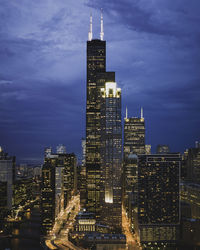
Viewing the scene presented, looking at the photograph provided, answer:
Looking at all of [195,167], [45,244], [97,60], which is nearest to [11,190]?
[45,244]

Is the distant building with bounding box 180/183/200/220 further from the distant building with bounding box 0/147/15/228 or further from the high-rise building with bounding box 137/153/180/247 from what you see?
the distant building with bounding box 0/147/15/228

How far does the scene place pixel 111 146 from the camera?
383 feet

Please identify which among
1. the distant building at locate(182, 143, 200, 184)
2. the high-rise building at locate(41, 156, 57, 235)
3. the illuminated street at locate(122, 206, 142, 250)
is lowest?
the illuminated street at locate(122, 206, 142, 250)

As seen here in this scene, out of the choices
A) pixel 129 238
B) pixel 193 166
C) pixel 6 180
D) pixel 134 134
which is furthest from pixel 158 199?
pixel 134 134

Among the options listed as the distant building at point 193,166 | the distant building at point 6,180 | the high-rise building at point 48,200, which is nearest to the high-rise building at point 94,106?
the high-rise building at point 48,200

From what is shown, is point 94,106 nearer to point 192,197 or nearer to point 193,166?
point 192,197

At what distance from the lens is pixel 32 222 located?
114m

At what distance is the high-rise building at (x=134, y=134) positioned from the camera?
19488cm

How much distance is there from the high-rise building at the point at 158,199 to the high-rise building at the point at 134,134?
95.0m

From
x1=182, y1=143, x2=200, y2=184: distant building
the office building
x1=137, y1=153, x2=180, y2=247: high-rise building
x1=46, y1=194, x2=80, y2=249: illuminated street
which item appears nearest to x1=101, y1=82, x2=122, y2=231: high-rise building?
x1=46, y1=194, x2=80, y2=249: illuminated street

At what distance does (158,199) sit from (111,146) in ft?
91.4

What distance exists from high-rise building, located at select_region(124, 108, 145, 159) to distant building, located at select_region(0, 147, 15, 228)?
70.8m

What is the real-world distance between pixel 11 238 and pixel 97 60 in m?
82.7

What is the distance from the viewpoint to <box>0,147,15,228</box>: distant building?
403 feet
